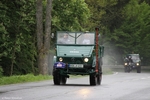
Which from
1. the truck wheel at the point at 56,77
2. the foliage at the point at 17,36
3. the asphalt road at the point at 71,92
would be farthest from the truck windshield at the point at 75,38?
the foliage at the point at 17,36

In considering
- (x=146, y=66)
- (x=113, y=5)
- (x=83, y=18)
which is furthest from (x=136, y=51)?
(x=83, y=18)

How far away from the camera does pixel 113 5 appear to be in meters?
75.8

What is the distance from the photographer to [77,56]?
24.1 metres

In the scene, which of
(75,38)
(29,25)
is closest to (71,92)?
(75,38)

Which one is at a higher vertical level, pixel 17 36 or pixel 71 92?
pixel 17 36

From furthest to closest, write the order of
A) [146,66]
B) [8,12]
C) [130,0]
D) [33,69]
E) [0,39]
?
[130,0] < [146,66] < [33,69] < [8,12] < [0,39]

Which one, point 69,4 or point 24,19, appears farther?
point 69,4

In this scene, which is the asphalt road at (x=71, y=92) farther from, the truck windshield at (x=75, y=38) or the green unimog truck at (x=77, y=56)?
the truck windshield at (x=75, y=38)

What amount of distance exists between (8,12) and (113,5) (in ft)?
131

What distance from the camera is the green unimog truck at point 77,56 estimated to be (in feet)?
78.9

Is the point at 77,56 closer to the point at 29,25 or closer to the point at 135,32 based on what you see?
the point at 29,25

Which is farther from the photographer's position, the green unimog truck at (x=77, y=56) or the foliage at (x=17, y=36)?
the foliage at (x=17, y=36)

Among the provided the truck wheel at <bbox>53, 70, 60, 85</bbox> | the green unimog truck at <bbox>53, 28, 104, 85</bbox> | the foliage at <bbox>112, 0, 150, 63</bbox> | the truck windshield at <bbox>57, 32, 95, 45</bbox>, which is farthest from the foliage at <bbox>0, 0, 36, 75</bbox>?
the foliage at <bbox>112, 0, 150, 63</bbox>

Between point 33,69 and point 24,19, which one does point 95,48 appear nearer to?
point 24,19
